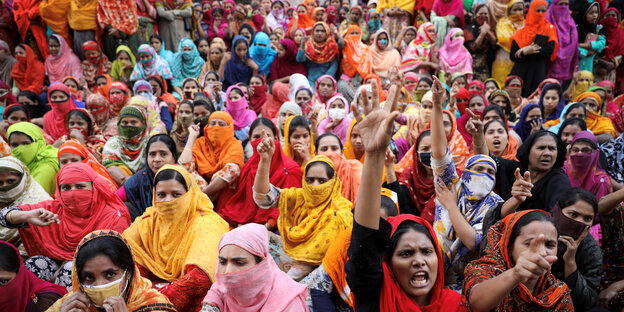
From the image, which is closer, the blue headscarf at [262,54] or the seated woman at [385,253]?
the seated woman at [385,253]

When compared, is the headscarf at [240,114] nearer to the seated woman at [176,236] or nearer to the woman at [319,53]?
the woman at [319,53]

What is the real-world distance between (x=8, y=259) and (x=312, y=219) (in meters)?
1.76

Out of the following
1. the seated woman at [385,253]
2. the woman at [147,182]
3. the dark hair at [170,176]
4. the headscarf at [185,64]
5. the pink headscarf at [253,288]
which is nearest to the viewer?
the seated woman at [385,253]

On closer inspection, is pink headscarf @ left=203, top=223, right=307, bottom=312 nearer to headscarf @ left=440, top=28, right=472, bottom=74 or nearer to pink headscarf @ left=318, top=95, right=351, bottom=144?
pink headscarf @ left=318, top=95, right=351, bottom=144

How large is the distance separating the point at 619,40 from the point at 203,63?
7.55 meters

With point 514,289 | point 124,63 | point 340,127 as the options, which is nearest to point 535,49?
point 340,127

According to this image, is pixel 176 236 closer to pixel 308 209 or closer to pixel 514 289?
pixel 308 209

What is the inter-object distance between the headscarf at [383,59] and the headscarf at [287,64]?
1.28 meters

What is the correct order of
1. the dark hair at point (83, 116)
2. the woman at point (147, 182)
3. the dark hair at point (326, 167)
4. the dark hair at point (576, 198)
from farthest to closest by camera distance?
the dark hair at point (83, 116), the woman at point (147, 182), the dark hair at point (326, 167), the dark hair at point (576, 198)

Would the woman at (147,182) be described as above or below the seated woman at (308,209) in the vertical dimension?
below

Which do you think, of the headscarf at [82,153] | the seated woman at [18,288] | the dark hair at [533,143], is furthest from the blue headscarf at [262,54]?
the seated woman at [18,288]

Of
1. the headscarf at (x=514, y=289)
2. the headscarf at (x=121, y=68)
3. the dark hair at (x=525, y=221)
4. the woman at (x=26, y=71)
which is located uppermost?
the dark hair at (x=525, y=221)

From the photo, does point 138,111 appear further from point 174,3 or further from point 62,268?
point 174,3

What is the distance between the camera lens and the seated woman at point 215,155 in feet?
12.5
